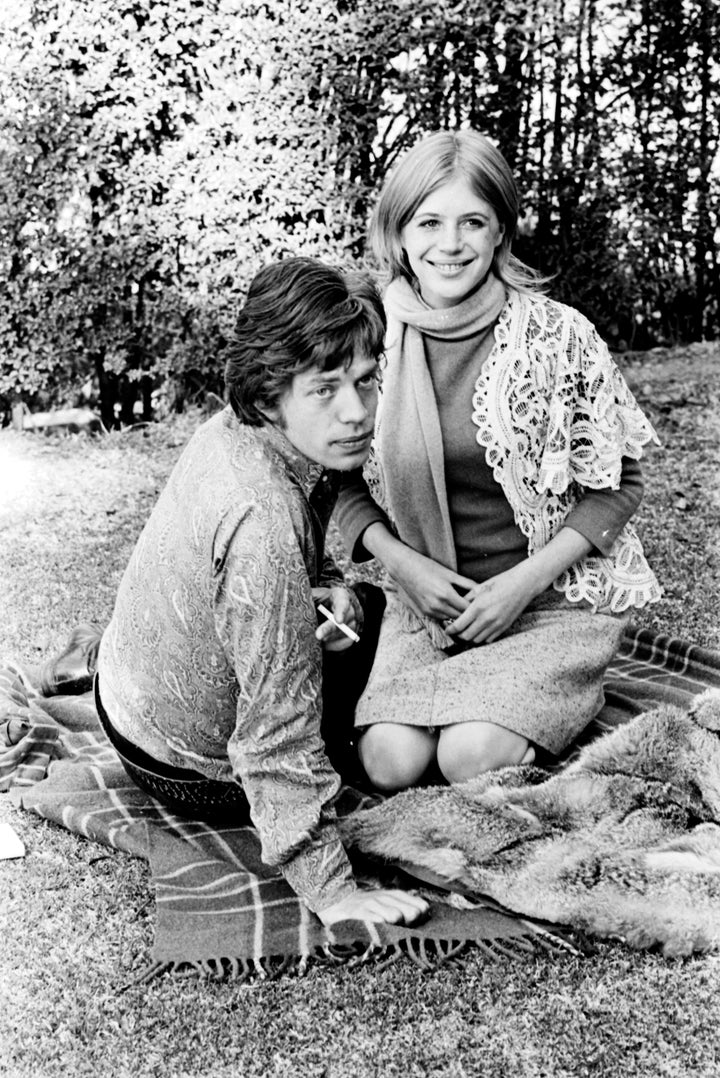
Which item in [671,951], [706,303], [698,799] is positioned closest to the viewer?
[671,951]

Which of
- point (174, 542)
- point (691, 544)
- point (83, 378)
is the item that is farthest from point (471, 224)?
point (83, 378)

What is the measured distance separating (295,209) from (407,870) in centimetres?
464

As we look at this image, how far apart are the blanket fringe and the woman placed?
2.04ft

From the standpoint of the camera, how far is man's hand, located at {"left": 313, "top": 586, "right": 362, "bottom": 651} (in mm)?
2686

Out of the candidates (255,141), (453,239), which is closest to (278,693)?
(453,239)

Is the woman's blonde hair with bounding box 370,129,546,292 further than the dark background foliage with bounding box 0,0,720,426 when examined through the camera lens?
No

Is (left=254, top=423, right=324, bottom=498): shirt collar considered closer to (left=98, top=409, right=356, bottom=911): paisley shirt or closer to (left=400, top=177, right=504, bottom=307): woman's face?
(left=98, top=409, right=356, bottom=911): paisley shirt

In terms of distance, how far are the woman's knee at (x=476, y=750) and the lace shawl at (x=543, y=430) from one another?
0.43 metres

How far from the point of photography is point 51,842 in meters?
2.82

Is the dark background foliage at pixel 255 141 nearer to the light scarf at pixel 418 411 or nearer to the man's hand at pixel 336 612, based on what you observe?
the light scarf at pixel 418 411

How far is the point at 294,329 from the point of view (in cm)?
233

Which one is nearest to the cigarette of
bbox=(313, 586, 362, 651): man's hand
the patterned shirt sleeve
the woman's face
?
bbox=(313, 586, 362, 651): man's hand

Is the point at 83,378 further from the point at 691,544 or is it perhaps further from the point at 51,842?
the point at 51,842

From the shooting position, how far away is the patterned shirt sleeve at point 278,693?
90.5 inches
